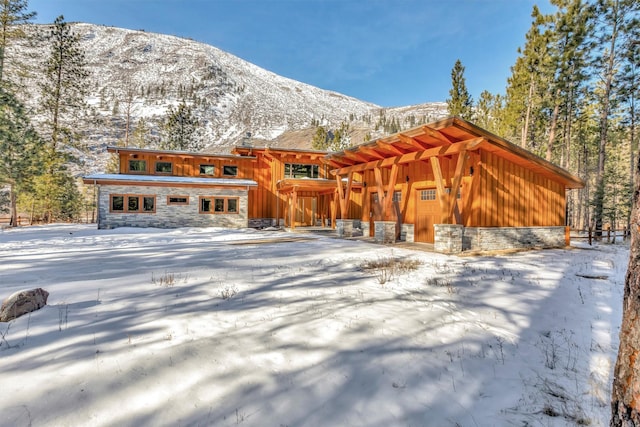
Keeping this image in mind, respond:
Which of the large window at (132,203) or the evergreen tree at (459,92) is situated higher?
the evergreen tree at (459,92)

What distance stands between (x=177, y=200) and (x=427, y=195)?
54.3 ft

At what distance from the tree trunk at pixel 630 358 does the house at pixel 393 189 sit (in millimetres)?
8326

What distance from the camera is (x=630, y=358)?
65.2 inches

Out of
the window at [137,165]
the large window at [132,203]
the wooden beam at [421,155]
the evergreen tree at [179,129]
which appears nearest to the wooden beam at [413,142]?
the wooden beam at [421,155]

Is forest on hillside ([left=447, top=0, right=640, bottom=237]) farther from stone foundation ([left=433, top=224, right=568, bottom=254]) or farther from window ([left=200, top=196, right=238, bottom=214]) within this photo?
window ([left=200, top=196, right=238, bottom=214])

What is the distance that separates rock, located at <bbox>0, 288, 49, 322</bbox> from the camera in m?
3.63

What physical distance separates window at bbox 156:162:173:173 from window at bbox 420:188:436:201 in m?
18.5

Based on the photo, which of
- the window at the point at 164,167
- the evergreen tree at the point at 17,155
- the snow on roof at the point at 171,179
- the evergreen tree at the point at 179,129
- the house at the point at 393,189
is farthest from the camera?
the evergreen tree at the point at 179,129

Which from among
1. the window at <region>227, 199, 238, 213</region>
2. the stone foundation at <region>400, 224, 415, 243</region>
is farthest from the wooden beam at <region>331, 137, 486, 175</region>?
the window at <region>227, 199, 238, 213</region>

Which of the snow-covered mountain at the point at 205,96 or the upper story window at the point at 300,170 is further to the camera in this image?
the snow-covered mountain at the point at 205,96

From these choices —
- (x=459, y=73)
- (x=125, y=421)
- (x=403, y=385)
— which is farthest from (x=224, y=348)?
(x=459, y=73)

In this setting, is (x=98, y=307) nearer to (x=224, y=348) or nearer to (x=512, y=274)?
(x=224, y=348)

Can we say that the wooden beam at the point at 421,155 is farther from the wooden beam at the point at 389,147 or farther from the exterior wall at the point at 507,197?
the exterior wall at the point at 507,197

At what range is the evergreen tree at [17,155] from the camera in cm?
2144
